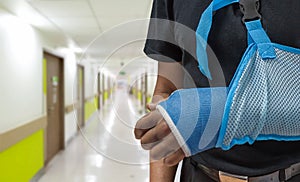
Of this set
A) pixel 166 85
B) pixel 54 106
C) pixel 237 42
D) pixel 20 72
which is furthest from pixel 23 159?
pixel 237 42

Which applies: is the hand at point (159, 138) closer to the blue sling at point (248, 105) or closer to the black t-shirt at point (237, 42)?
the blue sling at point (248, 105)

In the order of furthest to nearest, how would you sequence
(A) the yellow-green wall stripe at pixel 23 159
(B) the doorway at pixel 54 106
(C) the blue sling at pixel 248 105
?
1. (B) the doorway at pixel 54 106
2. (A) the yellow-green wall stripe at pixel 23 159
3. (C) the blue sling at pixel 248 105

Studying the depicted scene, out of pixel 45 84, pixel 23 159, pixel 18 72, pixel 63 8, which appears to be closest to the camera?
pixel 63 8

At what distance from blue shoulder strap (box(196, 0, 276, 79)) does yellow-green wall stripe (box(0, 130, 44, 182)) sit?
104 inches

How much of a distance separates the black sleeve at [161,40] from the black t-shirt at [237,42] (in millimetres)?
16

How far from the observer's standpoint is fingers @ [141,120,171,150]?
0.19 metres

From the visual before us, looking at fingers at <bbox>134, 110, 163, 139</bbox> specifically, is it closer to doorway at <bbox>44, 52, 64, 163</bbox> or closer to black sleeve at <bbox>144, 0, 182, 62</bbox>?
black sleeve at <bbox>144, 0, 182, 62</bbox>

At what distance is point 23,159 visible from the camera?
2949mm

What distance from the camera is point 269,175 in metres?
0.35

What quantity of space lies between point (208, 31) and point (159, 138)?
155mm

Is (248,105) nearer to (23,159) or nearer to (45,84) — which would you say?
(23,159)

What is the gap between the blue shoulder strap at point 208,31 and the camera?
24cm

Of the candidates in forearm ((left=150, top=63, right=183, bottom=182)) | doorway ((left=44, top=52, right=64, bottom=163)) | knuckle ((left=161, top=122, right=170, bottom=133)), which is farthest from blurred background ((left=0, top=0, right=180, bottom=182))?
knuckle ((left=161, top=122, right=170, bottom=133))

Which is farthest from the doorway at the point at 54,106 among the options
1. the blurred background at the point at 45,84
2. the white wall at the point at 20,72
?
the white wall at the point at 20,72
